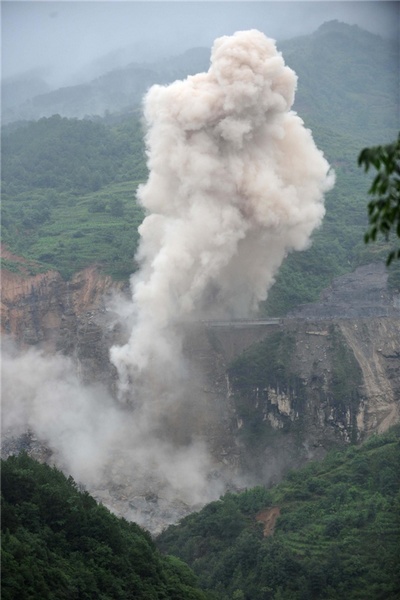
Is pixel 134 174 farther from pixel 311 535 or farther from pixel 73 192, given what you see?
pixel 311 535

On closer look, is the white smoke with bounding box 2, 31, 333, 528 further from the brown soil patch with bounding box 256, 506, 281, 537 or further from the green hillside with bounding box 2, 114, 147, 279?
the green hillside with bounding box 2, 114, 147, 279

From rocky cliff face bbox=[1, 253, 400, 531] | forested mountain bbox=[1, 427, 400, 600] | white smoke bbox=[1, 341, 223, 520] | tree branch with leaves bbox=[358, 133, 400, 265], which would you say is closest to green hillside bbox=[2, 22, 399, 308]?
rocky cliff face bbox=[1, 253, 400, 531]

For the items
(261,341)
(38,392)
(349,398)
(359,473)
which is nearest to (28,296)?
(38,392)

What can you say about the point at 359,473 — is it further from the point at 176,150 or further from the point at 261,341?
the point at 176,150

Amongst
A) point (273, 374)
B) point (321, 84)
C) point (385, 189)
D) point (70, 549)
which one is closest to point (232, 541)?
point (70, 549)

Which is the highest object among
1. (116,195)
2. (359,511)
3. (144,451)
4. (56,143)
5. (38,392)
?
(56,143)

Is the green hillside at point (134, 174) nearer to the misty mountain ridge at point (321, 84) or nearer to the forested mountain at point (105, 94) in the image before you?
the misty mountain ridge at point (321, 84)
